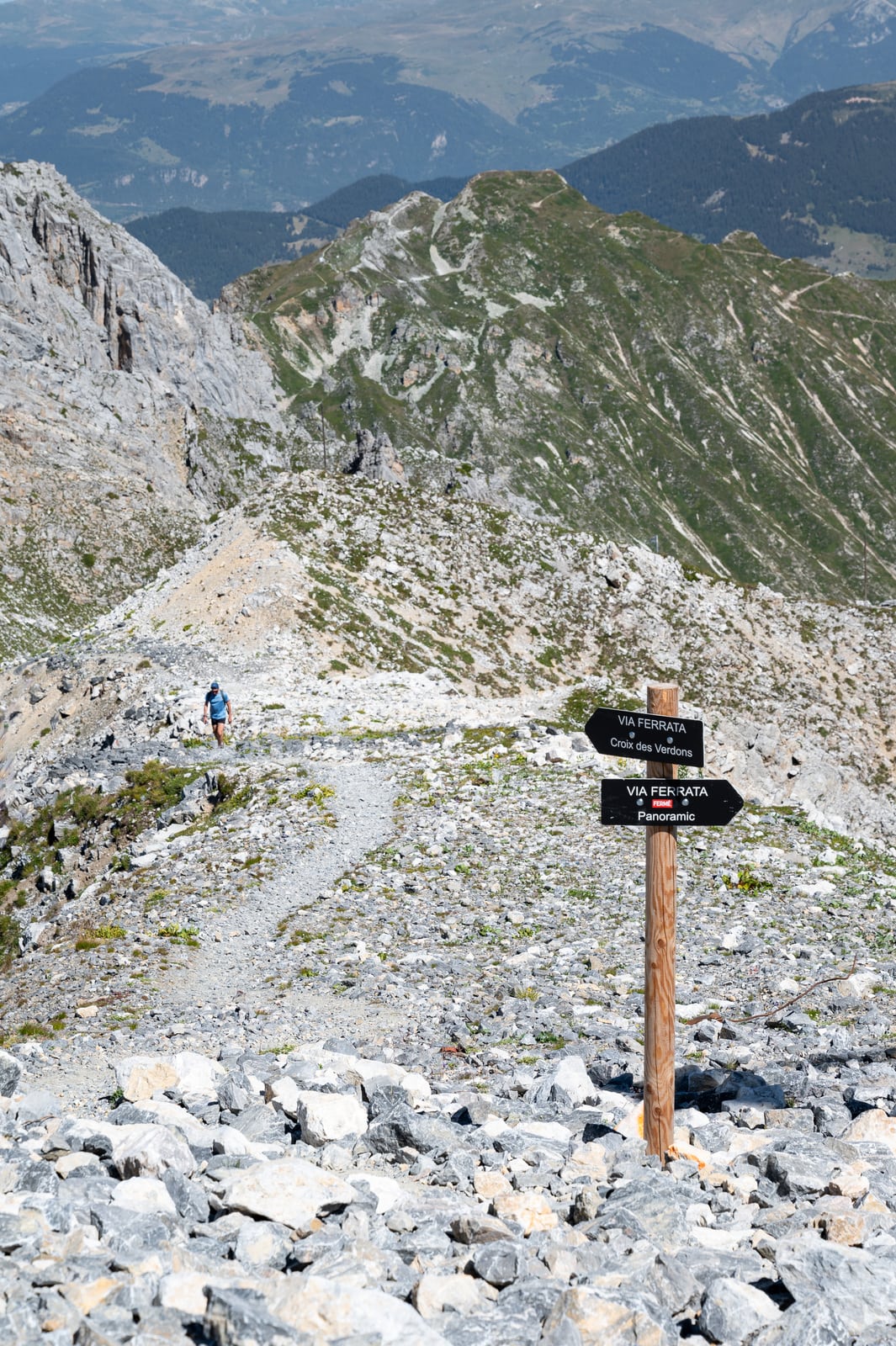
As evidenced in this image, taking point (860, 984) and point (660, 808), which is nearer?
point (660, 808)

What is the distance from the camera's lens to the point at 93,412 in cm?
13000

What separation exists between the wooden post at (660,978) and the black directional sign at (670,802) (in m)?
0.17

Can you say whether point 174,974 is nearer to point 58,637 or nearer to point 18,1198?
point 18,1198

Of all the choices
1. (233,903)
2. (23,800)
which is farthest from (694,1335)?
(23,800)

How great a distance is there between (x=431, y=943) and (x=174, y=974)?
4.58 metres

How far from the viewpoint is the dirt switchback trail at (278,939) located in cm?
1834

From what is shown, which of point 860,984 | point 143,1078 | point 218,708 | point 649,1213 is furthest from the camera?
point 218,708

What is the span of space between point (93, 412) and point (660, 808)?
128829 millimetres

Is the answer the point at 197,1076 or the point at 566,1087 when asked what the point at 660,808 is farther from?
the point at 197,1076

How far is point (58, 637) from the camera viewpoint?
90125 millimetres

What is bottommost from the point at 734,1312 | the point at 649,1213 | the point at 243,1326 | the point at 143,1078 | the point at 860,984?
the point at 860,984

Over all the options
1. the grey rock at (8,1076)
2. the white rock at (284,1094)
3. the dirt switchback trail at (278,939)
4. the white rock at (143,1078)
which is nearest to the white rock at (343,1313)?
the white rock at (284,1094)

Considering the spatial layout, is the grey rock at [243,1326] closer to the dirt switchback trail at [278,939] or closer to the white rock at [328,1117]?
the white rock at [328,1117]

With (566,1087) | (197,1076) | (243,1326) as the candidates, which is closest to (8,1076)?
(197,1076)
